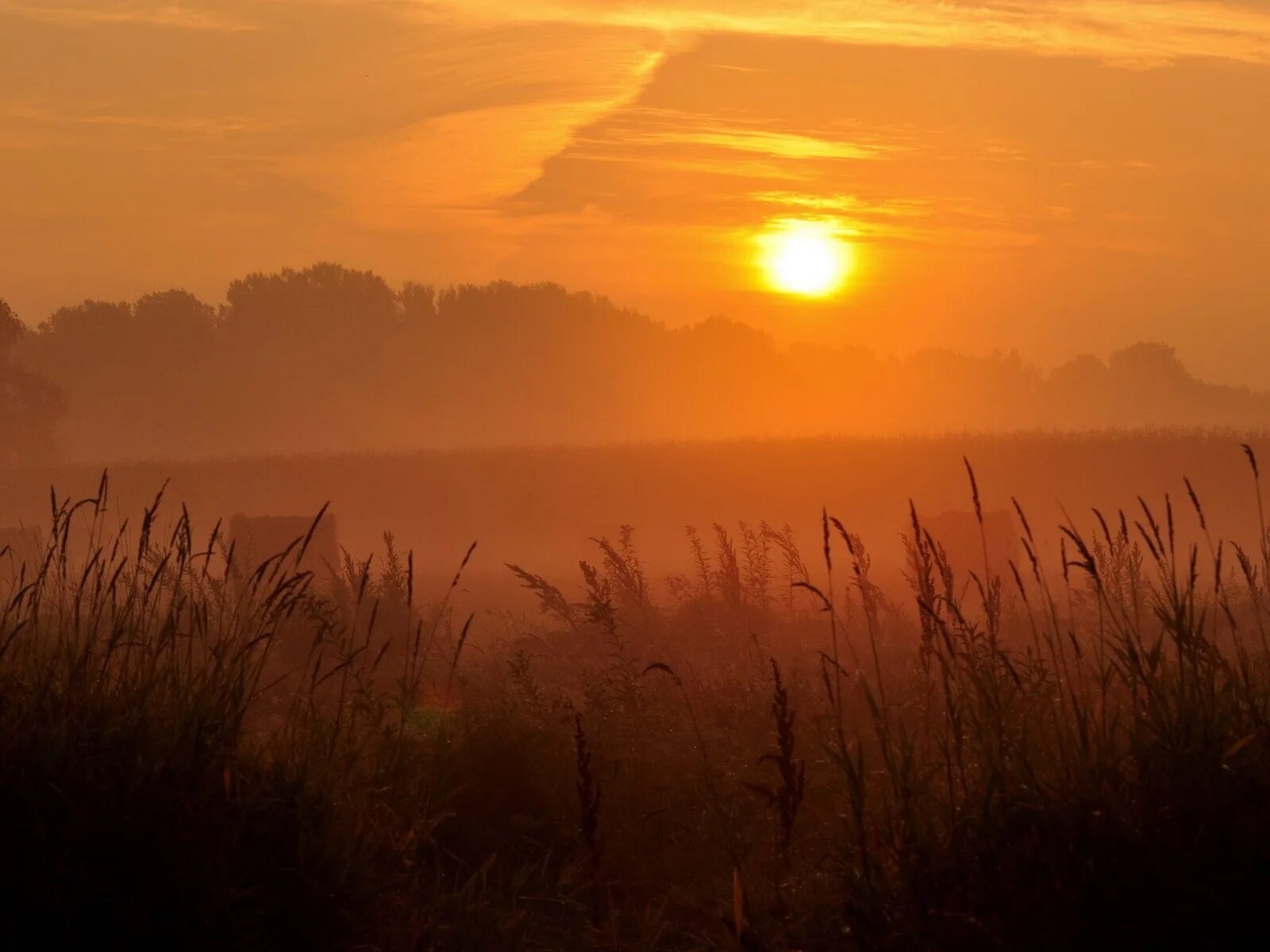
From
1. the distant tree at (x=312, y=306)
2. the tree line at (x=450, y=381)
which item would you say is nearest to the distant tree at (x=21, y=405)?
the tree line at (x=450, y=381)


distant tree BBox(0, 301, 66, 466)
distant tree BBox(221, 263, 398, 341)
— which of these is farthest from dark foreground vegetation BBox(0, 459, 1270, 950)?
distant tree BBox(221, 263, 398, 341)

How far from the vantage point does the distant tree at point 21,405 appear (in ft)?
131

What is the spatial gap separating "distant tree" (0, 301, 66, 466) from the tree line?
71 mm

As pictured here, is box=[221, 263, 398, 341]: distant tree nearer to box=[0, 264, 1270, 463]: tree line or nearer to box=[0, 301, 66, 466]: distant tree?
box=[0, 264, 1270, 463]: tree line

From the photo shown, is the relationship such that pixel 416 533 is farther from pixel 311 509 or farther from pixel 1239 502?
pixel 1239 502

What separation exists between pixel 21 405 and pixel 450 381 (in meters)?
47.2

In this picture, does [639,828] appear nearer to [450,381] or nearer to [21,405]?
[21,405]

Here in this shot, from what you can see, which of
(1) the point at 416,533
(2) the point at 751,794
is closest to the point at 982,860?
(2) the point at 751,794

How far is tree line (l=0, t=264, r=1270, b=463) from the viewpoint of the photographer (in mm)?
71312

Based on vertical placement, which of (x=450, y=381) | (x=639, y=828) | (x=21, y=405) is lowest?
(x=639, y=828)

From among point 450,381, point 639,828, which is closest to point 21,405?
point 639,828

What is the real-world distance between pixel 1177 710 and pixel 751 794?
2.16m

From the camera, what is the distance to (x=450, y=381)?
286ft

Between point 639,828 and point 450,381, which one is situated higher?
point 450,381
